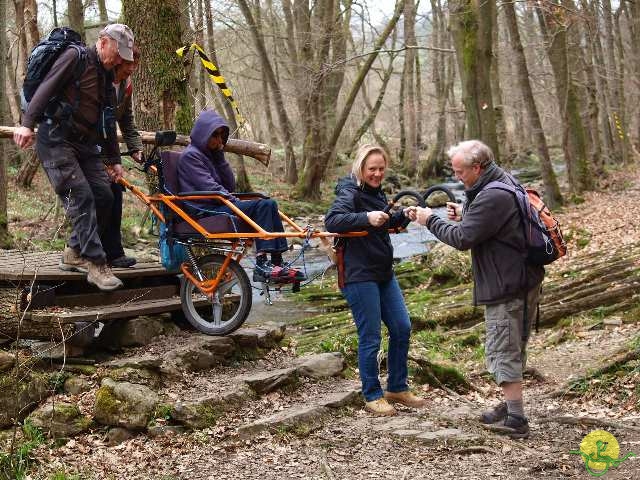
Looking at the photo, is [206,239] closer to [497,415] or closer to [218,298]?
[218,298]

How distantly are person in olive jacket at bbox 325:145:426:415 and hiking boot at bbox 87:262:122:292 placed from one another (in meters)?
1.96

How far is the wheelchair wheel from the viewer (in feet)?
22.1

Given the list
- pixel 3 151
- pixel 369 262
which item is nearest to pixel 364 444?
pixel 369 262

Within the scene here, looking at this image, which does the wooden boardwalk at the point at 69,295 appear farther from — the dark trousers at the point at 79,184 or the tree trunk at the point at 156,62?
the tree trunk at the point at 156,62

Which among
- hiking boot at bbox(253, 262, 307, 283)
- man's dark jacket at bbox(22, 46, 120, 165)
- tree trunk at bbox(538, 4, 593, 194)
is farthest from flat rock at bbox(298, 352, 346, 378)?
tree trunk at bbox(538, 4, 593, 194)

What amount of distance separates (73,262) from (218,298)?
132 cm

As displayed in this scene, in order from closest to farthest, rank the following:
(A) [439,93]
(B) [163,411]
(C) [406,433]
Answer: (C) [406,433] → (B) [163,411] → (A) [439,93]

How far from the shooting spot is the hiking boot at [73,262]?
6.89 m

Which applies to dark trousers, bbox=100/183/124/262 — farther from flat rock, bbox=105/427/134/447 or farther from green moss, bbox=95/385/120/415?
flat rock, bbox=105/427/134/447

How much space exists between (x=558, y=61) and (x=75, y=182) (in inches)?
709

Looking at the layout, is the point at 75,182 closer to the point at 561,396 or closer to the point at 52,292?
the point at 52,292

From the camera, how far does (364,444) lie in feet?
18.7

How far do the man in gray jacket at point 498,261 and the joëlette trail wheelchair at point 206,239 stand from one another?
914 millimetres

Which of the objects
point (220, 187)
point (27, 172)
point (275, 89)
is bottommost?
point (220, 187)
